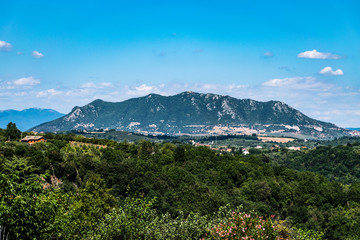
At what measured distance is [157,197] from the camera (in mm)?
53312

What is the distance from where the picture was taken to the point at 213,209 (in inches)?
1735

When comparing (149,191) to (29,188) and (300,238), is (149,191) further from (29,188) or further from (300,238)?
(29,188)

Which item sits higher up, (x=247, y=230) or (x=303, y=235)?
(x=247, y=230)

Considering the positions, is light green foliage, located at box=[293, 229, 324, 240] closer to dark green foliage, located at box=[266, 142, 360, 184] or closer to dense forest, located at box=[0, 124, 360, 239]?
dense forest, located at box=[0, 124, 360, 239]

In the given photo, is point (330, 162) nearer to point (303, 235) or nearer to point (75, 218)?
point (303, 235)

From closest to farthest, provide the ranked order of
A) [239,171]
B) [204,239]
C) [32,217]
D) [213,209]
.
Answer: [32,217] < [204,239] < [213,209] < [239,171]

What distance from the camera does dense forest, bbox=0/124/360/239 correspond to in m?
14.7

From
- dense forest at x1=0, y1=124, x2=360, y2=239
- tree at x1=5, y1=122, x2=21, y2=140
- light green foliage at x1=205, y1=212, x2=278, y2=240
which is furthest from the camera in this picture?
tree at x1=5, y1=122, x2=21, y2=140

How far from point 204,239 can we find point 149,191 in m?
48.1

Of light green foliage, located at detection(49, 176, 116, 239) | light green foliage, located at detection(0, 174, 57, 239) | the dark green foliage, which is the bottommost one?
the dark green foliage

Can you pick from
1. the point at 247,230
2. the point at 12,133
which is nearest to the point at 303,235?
the point at 247,230

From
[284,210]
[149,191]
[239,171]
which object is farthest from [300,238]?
[239,171]

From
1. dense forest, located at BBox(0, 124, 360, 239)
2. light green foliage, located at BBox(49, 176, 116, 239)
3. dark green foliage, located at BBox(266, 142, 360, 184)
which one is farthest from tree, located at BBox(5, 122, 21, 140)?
dark green foliage, located at BBox(266, 142, 360, 184)

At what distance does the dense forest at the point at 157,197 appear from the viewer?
579 inches
